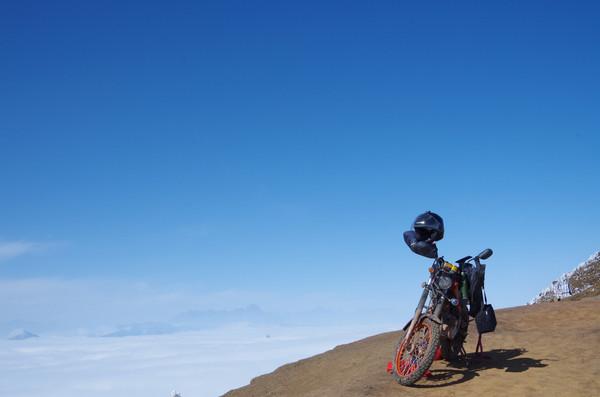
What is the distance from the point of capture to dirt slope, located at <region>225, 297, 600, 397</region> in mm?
9906

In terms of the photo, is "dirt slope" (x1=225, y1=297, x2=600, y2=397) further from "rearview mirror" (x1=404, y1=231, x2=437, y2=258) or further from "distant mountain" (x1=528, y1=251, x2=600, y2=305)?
"distant mountain" (x1=528, y1=251, x2=600, y2=305)

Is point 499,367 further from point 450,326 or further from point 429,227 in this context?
point 429,227

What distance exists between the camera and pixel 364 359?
1465 centimetres

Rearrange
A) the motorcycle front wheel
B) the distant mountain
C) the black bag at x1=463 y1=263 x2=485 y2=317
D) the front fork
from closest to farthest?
the motorcycle front wheel → the front fork → the black bag at x1=463 y1=263 x2=485 y2=317 → the distant mountain

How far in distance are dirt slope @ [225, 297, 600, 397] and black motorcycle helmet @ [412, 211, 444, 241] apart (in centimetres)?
255

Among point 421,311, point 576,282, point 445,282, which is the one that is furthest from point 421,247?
point 576,282

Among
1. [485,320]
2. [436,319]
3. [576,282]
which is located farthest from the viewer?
[576,282]

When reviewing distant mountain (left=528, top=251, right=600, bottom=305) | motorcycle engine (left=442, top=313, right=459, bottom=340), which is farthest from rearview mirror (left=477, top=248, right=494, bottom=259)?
distant mountain (left=528, top=251, right=600, bottom=305)

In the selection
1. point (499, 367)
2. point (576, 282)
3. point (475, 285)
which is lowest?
point (499, 367)

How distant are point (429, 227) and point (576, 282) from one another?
81.0 ft

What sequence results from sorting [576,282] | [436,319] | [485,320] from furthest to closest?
1. [576,282]
2. [485,320]
3. [436,319]

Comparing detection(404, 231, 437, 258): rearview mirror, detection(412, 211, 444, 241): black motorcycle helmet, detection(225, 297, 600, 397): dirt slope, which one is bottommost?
detection(225, 297, 600, 397): dirt slope

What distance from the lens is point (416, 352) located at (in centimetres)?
1052

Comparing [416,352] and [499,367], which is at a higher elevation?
[416,352]
